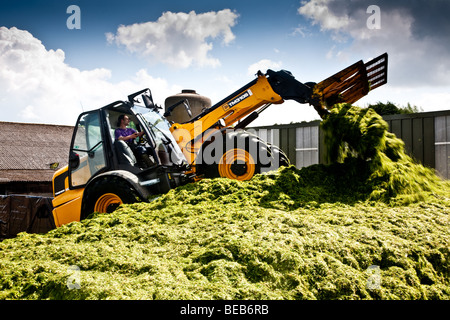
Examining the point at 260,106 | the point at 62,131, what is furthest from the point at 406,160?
the point at 62,131

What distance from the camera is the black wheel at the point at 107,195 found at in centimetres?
482

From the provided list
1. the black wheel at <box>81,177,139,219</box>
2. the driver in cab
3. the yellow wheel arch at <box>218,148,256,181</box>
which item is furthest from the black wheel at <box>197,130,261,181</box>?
the black wheel at <box>81,177,139,219</box>

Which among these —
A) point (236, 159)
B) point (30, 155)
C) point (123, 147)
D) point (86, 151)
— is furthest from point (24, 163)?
point (236, 159)

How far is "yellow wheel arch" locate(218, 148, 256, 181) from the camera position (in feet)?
18.7

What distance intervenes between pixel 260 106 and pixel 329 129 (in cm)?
151

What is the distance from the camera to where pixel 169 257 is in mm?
2877

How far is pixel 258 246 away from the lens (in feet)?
9.14

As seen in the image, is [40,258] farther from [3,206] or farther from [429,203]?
[3,206]

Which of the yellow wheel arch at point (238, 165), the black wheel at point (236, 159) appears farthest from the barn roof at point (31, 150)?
the yellow wheel arch at point (238, 165)

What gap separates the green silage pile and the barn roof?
483 inches

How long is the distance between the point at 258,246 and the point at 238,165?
2.99 m

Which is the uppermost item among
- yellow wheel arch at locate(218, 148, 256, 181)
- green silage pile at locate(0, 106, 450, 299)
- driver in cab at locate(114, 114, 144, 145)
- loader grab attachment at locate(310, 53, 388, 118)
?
loader grab attachment at locate(310, 53, 388, 118)

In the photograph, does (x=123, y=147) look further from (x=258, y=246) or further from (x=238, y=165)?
(x=258, y=246)

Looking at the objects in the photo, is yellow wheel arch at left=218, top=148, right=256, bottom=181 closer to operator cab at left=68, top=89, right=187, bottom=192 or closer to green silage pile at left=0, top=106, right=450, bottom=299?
operator cab at left=68, top=89, right=187, bottom=192
